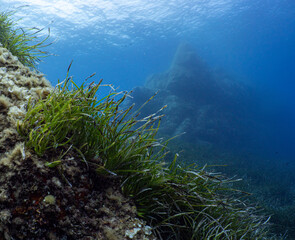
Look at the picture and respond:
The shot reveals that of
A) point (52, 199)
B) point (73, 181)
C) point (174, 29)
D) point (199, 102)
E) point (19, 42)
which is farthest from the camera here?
point (174, 29)

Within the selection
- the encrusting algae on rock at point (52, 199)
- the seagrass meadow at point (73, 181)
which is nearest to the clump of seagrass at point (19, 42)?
the seagrass meadow at point (73, 181)

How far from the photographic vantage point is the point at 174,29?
52.4 m

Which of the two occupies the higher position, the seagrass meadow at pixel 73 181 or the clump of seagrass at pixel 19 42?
the seagrass meadow at pixel 73 181

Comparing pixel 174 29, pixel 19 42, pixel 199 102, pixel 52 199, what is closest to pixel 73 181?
pixel 52 199

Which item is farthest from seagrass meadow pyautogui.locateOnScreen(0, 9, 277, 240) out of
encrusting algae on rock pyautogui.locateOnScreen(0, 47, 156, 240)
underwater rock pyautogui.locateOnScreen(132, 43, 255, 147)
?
underwater rock pyautogui.locateOnScreen(132, 43, 255, 147)

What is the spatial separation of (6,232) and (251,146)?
3754cm

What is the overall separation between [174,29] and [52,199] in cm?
5709

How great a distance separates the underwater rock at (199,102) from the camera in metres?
28.4

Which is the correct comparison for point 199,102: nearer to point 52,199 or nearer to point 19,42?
point 19,42

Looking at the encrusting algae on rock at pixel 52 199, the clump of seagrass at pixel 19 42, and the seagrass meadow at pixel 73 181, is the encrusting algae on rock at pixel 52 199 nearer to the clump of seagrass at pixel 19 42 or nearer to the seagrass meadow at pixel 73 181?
the seagrass meadow at pixel 73 181

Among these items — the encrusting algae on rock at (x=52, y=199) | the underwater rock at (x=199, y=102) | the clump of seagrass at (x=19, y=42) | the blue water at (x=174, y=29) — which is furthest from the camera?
the blue water at (x=174, y=29)

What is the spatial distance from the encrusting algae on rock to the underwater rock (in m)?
23.7

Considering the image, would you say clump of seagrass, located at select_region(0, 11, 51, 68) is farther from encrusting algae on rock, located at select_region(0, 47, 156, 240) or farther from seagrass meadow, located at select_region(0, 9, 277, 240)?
encrusting algae on rock, located at select_region(0, 47, 156, 240)

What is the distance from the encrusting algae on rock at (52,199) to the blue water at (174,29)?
2453 centimetres
